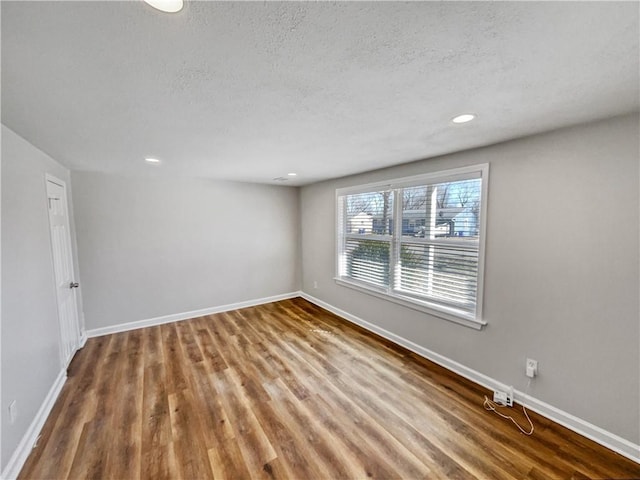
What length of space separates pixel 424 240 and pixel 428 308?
766mm

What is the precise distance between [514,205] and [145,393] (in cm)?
370

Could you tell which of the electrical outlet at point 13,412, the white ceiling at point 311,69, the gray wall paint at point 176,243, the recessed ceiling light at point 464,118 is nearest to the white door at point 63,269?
the gray wall paint at point 176,243

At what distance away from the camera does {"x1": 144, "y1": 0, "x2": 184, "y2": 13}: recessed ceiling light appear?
2.61 feet

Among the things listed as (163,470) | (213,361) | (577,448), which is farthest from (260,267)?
(577,448)

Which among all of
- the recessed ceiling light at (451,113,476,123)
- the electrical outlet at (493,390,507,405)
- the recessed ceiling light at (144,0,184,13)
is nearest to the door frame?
the recessed ceiling light at (144,0,184,13)

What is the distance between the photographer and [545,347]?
2039 mm

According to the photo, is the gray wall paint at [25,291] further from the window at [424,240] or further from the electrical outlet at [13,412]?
the window at [424,240]

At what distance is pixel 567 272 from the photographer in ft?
6.30

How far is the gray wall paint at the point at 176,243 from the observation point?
3492 millimetres

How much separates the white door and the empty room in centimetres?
5

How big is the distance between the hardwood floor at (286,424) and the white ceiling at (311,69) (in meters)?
2.26

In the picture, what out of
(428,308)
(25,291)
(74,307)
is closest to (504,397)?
(428,308)

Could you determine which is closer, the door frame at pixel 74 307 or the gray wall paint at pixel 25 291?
the gray wall paint at pixel 25 291

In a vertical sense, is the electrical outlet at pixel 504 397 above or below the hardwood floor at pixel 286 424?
above
